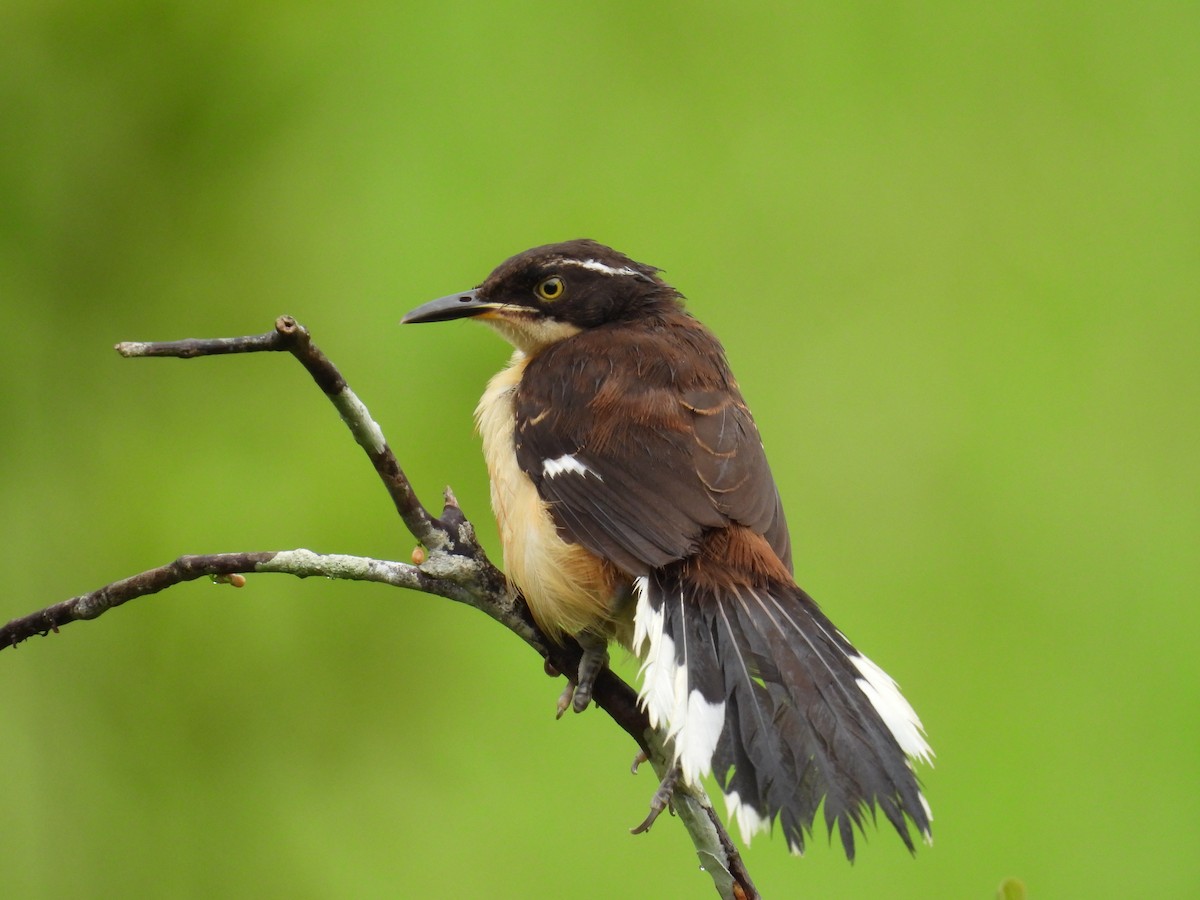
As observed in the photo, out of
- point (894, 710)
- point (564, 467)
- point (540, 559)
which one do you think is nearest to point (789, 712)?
point (894, 710)

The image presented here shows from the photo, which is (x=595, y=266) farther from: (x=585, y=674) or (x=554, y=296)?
(x=585, y=674)

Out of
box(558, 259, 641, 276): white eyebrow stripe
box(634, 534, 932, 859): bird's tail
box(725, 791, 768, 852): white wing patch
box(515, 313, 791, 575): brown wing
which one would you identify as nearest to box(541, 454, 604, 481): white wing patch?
box(515, 313, 791, 575): brown wing

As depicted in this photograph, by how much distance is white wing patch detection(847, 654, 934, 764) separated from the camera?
2.18 m

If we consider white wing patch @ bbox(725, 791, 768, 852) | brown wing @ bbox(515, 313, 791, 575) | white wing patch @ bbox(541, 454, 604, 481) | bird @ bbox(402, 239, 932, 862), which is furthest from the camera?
white wing patch @ bbox(541, 454, 604, 481)

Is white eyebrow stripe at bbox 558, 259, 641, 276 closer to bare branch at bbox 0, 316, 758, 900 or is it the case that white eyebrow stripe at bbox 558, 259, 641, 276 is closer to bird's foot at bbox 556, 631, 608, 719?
bird's foot at bbox 556, 631, 608, 719

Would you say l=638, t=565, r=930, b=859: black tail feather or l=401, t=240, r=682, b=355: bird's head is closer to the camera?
l=638, t=565, r=930, b=859: black tail feather

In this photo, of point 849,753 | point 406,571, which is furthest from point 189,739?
point 849,753

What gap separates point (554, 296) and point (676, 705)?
1.42 meters

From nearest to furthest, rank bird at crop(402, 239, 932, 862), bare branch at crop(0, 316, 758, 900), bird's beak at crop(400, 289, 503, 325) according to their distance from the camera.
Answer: bare branch at crop(0, 316, 758, 900) < bird at crop(402, 239, 932, 862) < bird's beak at crop(400, 289, 503, 325)

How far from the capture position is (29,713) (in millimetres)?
3889

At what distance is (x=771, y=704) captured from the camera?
227cm

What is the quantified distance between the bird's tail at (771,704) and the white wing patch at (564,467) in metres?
0.33

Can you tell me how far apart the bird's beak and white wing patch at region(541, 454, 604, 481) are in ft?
1.85

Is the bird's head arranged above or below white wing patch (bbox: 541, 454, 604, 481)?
above
